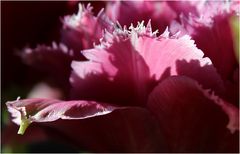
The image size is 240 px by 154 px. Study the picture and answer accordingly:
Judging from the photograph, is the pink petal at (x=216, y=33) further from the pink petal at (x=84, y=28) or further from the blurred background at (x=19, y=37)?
the blurred background at (x=19, y=37)

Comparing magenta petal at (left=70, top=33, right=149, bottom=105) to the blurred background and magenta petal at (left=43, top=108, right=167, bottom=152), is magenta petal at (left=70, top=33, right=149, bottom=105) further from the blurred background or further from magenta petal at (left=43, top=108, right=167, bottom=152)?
the blurred background

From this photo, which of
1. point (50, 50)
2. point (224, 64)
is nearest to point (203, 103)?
point (224, 64)

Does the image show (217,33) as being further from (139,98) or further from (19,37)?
(19,37)

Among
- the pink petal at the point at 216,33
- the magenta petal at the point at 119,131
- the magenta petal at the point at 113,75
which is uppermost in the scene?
the pink petal at the point at 216,33

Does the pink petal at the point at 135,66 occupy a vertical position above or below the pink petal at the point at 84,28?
below

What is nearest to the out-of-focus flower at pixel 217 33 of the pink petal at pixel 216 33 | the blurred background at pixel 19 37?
the pink petal at pixel 216 33

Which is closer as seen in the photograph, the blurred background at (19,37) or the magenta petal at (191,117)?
the magenta petal at (191,117)

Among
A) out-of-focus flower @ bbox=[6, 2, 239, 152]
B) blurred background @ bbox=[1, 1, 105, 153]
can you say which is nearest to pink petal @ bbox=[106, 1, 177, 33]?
out-of-focus flower @ bbox=[6, 2, 239, 152]

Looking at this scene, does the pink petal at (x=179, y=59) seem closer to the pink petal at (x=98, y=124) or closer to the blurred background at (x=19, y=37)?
the pink petal at (x=98, y=124)
